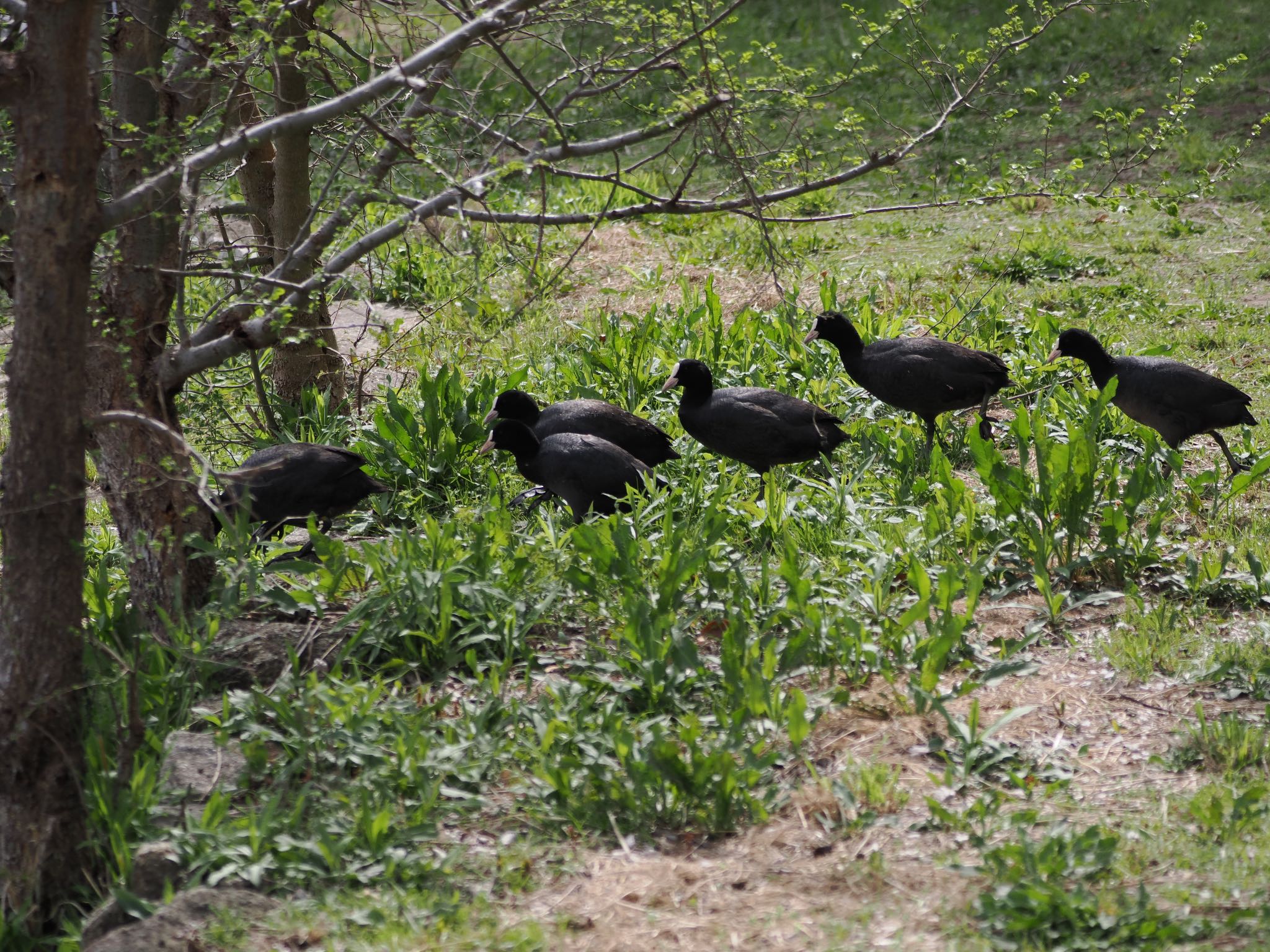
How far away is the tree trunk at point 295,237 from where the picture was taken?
22.4 feet

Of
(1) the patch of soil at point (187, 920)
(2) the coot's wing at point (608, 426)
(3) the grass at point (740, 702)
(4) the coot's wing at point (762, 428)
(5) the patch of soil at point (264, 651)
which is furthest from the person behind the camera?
(2) the coot's wing at point (608, 426)

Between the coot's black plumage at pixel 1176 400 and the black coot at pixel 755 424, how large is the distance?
4.84 feet

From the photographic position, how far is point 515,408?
6738mm

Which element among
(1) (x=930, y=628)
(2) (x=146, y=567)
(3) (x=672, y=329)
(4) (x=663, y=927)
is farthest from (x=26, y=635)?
(3) (x=672, y=329)

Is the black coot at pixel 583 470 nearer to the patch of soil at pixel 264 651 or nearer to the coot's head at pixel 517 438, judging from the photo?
the coot's head at pixel 517 438

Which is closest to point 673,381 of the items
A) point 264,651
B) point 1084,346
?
point 1084,346

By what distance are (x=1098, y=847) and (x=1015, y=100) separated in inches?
466

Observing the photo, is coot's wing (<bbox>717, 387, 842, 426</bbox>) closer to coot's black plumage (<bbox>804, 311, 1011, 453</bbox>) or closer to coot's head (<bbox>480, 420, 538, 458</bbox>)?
coot's black plumage (<bbox>804, 311, 1011, 453</bbox>)

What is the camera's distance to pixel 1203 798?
12.0ft

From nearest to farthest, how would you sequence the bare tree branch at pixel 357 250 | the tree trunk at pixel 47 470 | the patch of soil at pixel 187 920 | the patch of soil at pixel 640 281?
the patch of soil at pixel 187 920
the tree trunk at pixel 47 470
the bare tree branch at pixel 357 250
the patch of soil at pixel 640 281

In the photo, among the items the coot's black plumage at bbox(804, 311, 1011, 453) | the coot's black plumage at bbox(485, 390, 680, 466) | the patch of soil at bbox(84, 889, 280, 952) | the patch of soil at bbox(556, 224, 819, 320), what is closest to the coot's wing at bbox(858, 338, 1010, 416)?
the coot's black plumage at bbox(804, 311, 1011, 453)

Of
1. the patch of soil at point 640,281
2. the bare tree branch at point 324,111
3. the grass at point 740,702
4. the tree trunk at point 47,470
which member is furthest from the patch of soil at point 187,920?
the patch of soil at point 640,281

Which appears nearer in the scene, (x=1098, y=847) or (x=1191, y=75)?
(x=1098, y=847)

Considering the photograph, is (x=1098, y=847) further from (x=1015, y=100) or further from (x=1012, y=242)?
(x=1015, y=100)
